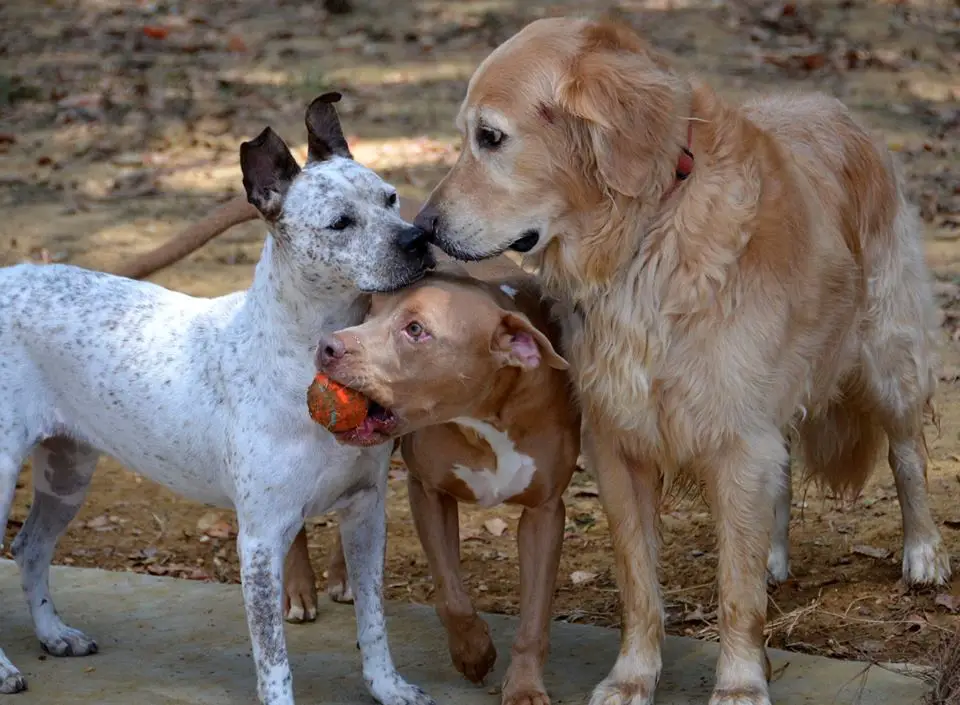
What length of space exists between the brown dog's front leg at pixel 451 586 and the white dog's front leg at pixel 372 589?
0.17 meters

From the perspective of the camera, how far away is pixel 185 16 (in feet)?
48.3

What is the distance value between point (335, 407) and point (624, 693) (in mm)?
1323

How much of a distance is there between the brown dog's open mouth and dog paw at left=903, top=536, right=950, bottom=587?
7.64 feet

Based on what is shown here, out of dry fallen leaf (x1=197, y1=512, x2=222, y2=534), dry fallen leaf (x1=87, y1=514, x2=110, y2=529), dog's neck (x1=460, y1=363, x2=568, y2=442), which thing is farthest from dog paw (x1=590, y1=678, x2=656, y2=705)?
dry fallen leaf (x1=87, y1=514, x2=110, y2=529)

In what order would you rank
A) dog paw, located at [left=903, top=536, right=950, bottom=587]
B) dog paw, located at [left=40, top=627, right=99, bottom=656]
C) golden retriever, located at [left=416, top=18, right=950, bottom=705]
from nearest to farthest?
golden retriever, located at [left=416, top=18, right=950, bottom=705] < dog paw, located at [left=40, top=627, right=99, bottom=656] < dog paw, located at [left=903, top=536, right=950, bottom=587]

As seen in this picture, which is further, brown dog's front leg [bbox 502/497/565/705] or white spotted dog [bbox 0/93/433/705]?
brown dog's front leg [bbox 502/497/565/705]

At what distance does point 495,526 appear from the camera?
639cm

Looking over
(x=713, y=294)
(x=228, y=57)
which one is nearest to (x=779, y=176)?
(x=713, y=294)

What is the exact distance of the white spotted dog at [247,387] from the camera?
4.34m

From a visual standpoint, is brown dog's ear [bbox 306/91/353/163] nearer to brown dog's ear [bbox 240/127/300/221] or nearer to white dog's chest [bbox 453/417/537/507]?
brown dog's ear [bbox 240/127/300/221]

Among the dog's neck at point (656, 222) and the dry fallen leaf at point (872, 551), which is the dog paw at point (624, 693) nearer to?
the dog's neck at point (656, 222)

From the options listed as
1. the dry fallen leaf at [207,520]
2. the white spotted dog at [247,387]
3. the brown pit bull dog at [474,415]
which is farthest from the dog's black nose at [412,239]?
the dry fallen leaf at [207,520]

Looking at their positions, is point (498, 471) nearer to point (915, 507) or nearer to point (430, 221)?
point (430, 221)

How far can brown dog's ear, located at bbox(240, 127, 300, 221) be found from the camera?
4324mm
